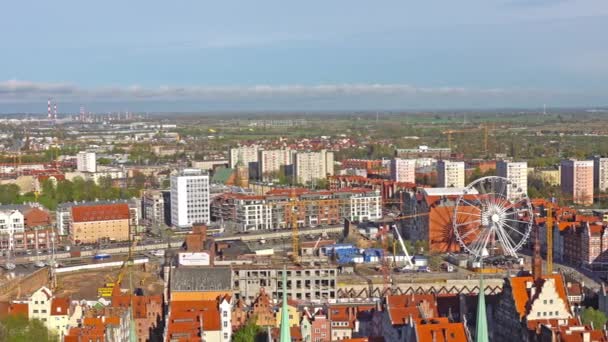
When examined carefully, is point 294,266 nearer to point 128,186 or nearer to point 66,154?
point 128,186

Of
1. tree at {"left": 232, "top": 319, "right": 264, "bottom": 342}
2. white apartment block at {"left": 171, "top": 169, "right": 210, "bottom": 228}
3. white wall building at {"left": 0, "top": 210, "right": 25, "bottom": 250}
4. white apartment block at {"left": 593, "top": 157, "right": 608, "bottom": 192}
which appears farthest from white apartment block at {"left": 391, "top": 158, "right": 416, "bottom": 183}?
tree at {"left": 232, "top": 319, "right": 264, "bottom": 342}

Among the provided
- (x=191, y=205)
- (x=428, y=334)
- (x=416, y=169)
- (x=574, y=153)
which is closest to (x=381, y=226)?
(x=191, y=205)

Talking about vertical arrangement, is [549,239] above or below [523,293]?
below

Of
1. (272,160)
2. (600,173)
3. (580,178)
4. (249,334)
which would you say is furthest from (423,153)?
(249,334)

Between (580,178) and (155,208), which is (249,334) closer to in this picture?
(155,208)

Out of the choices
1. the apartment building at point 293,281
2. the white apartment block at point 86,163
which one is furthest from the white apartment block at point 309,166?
the apartment building at point 293,281

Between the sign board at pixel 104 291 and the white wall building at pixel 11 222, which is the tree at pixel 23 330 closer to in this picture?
the sign board at pixel 104 291

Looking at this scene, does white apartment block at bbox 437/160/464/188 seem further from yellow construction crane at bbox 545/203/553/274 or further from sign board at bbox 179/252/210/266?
sign board at bbox 179/252/210/266
